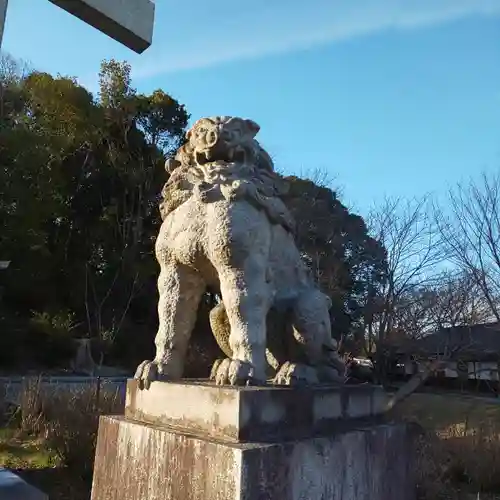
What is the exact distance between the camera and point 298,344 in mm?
2275

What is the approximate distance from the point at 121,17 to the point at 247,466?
235cm

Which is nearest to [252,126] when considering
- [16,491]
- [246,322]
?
[246,322]

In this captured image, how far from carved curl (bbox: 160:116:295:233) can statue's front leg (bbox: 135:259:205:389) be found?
32 centimetres

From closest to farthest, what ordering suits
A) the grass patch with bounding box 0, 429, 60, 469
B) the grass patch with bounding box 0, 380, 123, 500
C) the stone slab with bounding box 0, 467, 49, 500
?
the stone slab with bounding box 0, 467, 49, 500 → the grass patch with bounding box 0, 380, 123, 500 → the grass patch with bounding box 0, 429, 60, 469

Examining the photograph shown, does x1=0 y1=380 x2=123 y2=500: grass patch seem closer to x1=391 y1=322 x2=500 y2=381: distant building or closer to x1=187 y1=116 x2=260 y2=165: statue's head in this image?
x1=187 y1=116 x2=260 y2=165: statue's head

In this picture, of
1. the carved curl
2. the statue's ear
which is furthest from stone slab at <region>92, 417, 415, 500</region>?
the statue's ear

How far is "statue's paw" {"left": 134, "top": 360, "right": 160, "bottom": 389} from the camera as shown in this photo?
2066 millimetres

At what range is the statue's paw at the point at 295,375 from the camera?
2.04 meters

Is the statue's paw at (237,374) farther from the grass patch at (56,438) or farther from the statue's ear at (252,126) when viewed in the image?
the grass patch at (56,438)

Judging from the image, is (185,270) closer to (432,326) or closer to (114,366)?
(432,326)

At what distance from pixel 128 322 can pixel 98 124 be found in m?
5.48

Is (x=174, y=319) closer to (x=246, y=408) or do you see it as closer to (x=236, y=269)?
(x=236, y=269)

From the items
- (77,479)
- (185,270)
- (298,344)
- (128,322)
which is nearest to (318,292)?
(298,344)

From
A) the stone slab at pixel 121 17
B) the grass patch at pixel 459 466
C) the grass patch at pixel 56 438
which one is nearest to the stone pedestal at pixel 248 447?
the stone slab at pixel 121 17
